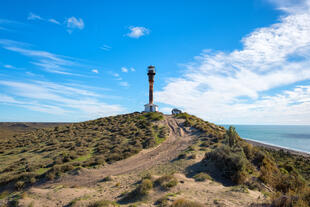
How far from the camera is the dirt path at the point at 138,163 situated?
1350cm

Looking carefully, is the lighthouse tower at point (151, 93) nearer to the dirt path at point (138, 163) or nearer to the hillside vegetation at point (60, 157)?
the hillside vegetation at point (60, 157)

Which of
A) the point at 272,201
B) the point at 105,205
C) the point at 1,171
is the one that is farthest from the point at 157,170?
the point at 1,171

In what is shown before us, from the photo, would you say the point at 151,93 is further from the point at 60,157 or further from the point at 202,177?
the point at 202,177

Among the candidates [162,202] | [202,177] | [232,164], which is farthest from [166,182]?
[232,164]

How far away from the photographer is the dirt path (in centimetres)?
1350

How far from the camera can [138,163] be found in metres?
16.4

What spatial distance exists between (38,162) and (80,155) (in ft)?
13.4

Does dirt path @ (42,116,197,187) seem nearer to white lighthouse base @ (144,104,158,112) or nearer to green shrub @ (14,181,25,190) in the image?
green shrub @ (14,181,25,190)

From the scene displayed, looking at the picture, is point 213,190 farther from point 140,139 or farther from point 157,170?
point 140,139

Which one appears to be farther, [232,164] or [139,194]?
[232,164]

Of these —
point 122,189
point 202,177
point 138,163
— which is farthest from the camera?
point 138,163

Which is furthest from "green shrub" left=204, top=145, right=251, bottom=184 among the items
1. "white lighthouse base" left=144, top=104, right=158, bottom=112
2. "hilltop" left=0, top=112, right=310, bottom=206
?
"white lighthouse base" left=144, top=104, right=158, bottom=112

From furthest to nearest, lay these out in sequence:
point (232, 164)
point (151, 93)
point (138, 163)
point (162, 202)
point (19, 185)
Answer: point (151, 93), point (138, 163), point (19, 185), point (232, 164), point (162, 202)

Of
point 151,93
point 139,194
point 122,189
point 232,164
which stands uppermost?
point 151,93
